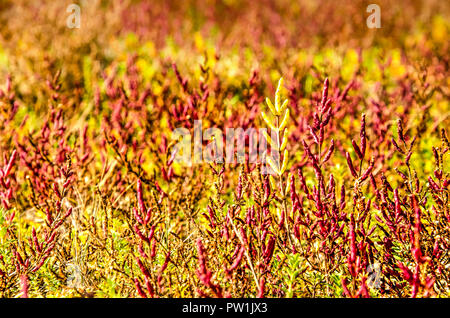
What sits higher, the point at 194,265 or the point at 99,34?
the point at 99,34

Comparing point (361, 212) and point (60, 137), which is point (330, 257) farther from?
point (60, 137)

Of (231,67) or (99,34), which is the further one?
(99,34)

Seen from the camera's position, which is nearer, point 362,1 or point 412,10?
point 362,1

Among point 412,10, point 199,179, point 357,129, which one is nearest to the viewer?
point 199,179

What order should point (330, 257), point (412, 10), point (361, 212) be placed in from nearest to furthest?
1. point (361, 212)
2. point (330, 257)
3. point (412, 10)

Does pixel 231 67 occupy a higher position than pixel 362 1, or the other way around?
pixel 362 1

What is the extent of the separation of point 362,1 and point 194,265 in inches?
182

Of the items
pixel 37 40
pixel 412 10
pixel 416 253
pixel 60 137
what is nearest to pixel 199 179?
pixel 60 137

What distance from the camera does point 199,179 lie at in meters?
2.48

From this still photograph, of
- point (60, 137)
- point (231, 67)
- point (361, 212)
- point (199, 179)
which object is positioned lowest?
point (361, 212)

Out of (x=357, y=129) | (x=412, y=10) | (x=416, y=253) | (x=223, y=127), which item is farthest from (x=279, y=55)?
(x=412, y=10)

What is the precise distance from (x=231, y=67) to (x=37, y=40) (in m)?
1.89

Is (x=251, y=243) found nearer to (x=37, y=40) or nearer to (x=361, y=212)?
(x=361, y=212)

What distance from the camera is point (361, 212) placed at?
1616 mm
